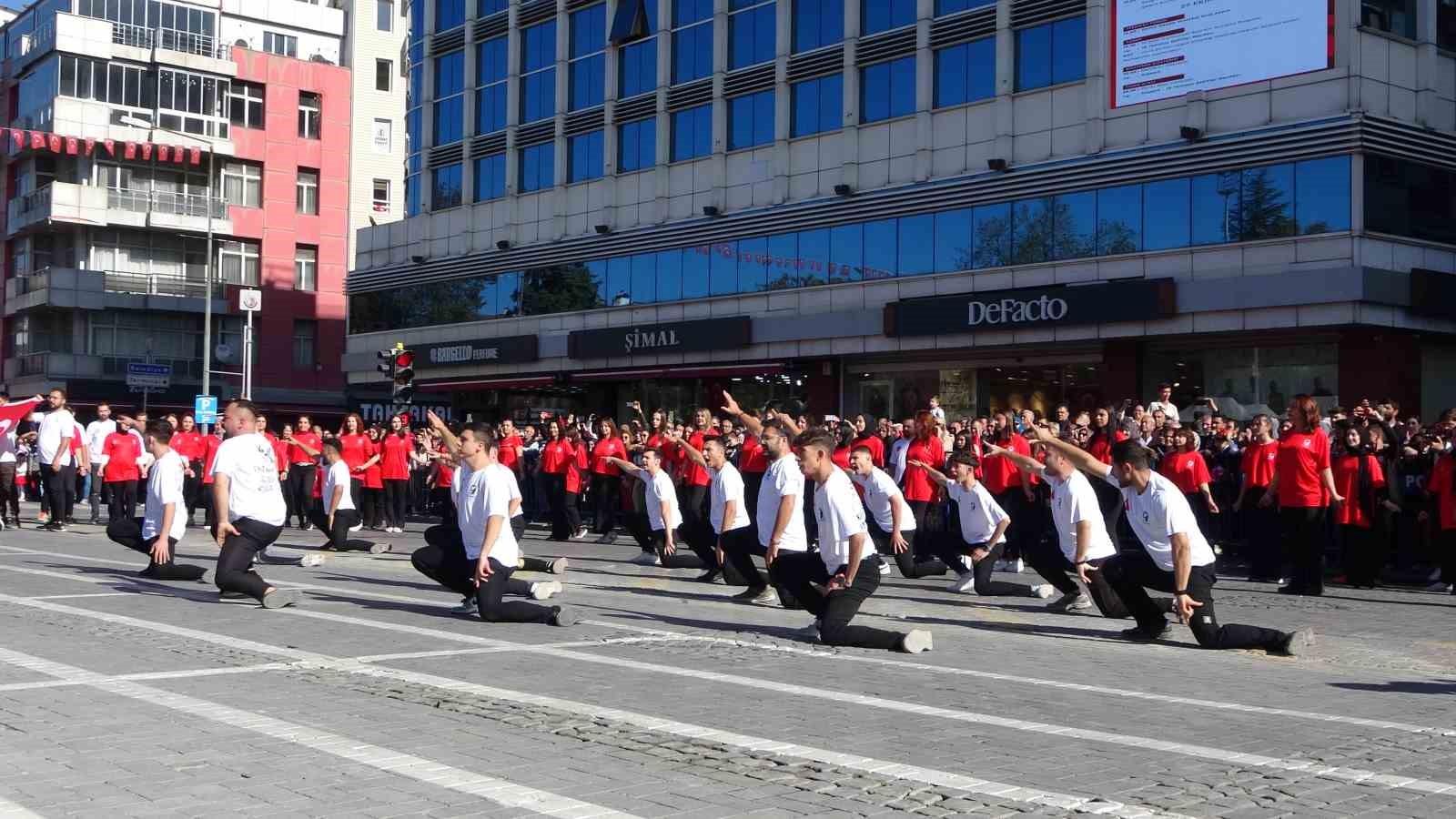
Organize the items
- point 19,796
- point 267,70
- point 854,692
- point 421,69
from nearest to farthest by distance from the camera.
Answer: point 19,796, point 854,692, point 421,69, point 267,70

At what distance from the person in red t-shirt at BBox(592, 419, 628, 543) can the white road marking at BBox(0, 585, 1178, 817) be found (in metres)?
13.7

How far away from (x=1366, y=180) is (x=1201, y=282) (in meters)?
3.40

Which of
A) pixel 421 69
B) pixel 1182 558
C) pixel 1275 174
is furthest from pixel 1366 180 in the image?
pixel 421 69

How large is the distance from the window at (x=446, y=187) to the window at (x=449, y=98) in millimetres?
870

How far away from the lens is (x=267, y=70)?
2581 inches

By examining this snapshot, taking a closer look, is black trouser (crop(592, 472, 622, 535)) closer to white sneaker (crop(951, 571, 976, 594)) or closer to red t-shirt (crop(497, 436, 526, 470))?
red t-shirt (crop(497, 436, 526, 470))

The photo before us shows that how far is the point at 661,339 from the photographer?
137 ft

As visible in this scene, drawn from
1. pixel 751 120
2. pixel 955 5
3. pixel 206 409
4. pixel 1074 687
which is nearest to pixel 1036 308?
pixel 955 5

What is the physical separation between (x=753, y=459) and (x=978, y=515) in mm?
5928

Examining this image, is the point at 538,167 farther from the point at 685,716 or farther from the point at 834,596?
the point at 685,716

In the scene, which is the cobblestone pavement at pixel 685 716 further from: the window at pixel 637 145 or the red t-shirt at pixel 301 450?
the window at pixel 637 145

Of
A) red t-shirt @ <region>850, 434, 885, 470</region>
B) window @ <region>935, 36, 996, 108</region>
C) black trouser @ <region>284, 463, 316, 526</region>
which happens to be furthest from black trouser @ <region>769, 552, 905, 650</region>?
window @ <region>935, 36, 996, 108</region>

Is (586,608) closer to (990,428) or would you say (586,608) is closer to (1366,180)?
(990,428)

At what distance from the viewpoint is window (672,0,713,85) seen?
4094cm
